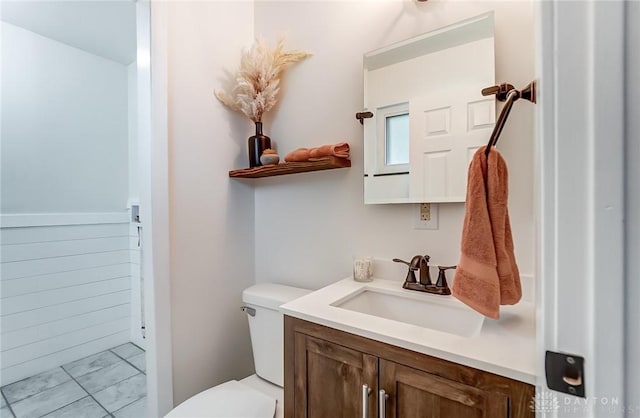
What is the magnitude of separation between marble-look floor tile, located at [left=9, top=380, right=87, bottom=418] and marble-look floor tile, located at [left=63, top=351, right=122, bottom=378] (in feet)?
0.47

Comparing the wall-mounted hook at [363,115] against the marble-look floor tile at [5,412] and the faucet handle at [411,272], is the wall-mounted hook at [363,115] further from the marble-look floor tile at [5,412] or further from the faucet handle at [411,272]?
the marble-look floor tile at [5,412]

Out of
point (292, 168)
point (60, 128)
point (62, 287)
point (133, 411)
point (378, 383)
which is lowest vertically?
point (133, 411)

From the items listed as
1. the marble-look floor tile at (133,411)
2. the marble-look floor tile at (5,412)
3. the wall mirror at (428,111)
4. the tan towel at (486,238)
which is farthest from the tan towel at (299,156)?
the marble-look floor tile at (5,412)

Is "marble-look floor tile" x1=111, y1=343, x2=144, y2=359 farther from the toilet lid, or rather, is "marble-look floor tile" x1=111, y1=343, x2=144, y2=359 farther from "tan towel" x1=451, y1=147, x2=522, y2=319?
"tan towel" x1=451, y1=147, x2=522, y2=319

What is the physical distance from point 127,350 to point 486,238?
2703 millimetres

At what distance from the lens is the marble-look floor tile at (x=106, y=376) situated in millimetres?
1841

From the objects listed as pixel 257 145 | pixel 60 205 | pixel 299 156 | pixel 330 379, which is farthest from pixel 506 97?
pixel 60 205

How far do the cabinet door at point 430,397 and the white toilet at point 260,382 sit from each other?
64cm

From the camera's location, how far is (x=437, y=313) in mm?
989

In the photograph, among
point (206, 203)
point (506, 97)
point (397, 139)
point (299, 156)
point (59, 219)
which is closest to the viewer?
point (506, 97)

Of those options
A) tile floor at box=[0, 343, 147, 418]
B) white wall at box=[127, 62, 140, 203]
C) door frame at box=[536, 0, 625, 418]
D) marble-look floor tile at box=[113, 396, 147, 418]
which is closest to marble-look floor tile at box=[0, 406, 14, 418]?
tile floor at box=[0, 343, 147, 418]

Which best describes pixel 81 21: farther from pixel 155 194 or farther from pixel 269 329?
pixel 269 329

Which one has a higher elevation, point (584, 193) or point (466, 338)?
point (584, 193)

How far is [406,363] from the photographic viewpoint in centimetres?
68
